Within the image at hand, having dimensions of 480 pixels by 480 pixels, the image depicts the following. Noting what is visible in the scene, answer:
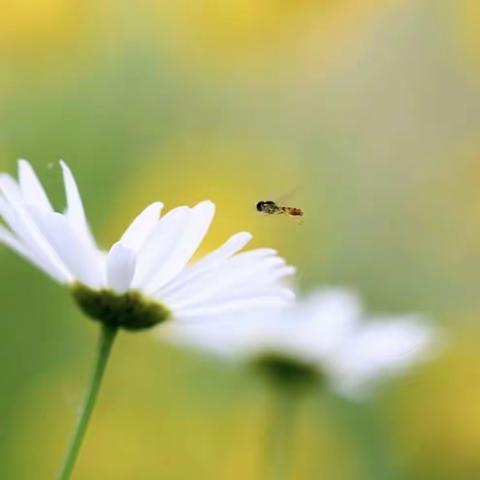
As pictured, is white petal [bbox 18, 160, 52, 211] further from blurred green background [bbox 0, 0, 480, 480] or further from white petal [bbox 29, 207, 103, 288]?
blurred green background [bbox 0, 0, 480, 480]

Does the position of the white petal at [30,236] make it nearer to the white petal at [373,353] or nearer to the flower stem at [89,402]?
A: the flower stem at [89,402]

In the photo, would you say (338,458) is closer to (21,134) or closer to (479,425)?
(479,425)

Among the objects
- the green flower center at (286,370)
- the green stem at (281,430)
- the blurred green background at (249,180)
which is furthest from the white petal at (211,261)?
the blurred green background at (249,180)

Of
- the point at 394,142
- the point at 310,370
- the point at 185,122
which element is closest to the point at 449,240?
the point at 394,142

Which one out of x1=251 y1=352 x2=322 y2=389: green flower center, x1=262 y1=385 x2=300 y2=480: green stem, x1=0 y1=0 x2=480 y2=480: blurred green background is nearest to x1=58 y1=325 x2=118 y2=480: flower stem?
x1=262 y1=385 x2=300 y2=480: green stem

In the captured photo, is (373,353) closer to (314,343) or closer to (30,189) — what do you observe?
(314,343)
